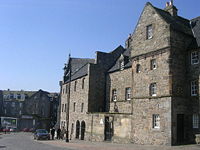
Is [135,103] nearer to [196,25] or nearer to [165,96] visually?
[165,96]

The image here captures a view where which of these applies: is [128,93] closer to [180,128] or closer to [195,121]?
[180,128]

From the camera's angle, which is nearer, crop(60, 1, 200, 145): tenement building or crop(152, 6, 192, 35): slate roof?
crop(60, 1, 200, 145): tenement building

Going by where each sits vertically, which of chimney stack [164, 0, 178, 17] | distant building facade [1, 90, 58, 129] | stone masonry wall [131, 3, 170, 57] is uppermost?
chimney stack [164, 0, 178, 17]

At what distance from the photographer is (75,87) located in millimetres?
43719

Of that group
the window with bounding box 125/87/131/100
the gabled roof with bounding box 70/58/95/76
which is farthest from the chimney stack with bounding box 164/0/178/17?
the gabled roof with bounding box 70/58/95/76

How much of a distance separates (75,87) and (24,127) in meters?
44.7

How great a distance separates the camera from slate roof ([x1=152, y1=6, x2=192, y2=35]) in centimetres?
2606

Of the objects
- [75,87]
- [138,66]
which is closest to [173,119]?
[138,66]

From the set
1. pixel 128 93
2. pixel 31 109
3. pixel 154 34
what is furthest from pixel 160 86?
pixel 31 109

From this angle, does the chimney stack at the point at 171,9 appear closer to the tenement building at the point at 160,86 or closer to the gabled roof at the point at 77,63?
the tenement building at the point at 160,86

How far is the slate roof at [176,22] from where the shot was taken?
2606 cm

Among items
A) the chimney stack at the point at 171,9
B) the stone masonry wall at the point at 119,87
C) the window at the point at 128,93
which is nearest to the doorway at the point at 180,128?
the stone masonry wall at the point at 119,87

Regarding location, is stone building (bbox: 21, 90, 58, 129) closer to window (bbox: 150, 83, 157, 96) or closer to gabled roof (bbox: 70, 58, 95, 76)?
gabled roof (bbox: 70, 58, 95, 76)

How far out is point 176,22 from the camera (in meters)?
27.6
